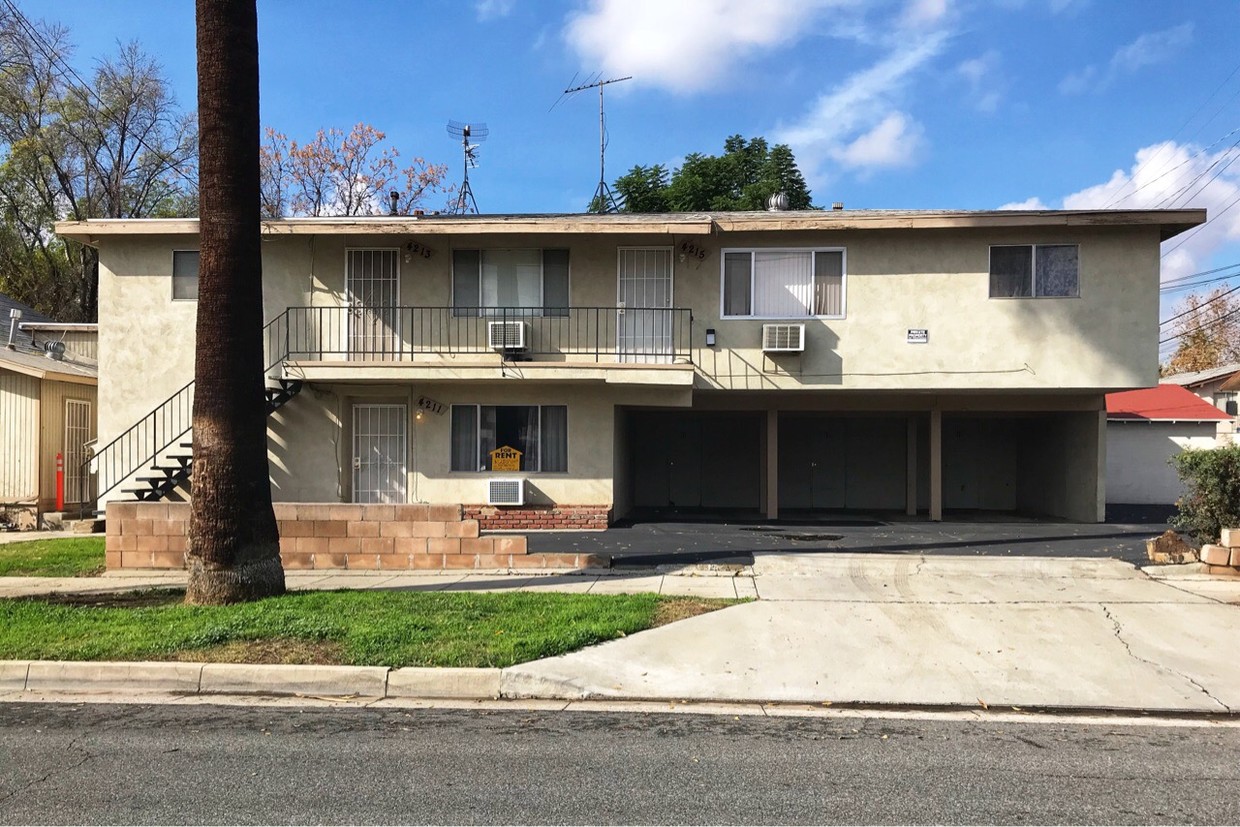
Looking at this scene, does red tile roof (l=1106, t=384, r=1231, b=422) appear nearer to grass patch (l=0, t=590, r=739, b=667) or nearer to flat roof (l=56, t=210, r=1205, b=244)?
flat roof (l=56, t=210, r=1205, b=244)

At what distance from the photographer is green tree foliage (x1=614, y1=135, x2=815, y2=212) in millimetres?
32375

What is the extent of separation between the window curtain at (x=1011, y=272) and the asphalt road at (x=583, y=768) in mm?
9830

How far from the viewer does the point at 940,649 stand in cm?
756

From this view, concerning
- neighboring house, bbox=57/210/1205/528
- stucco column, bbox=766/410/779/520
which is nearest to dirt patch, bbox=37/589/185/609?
neighboring house, bbox=57/210/1205/528

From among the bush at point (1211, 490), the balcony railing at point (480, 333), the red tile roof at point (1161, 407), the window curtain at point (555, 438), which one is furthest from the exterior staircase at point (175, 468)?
the red tile roof at point (1161, 407)

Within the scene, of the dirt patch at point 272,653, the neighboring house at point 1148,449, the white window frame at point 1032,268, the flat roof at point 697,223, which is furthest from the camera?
the neighboring house at point 1148,449

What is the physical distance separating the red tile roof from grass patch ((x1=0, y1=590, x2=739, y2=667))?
1611 centimetres

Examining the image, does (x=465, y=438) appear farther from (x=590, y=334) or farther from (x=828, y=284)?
(x=828, y=284)

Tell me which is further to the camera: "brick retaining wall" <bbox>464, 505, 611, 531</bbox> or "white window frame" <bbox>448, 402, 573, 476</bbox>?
"white window frame" <bbox>448, 402, 573, 476</bbox>

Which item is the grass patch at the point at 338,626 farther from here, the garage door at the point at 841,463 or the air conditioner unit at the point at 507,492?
the garage door at the point at 841,463

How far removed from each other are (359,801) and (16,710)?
3477mm

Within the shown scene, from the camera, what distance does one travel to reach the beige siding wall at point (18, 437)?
16.0 meters

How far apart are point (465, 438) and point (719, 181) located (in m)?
21.0

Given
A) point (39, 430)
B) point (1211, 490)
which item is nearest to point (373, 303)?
point (39, 430)
